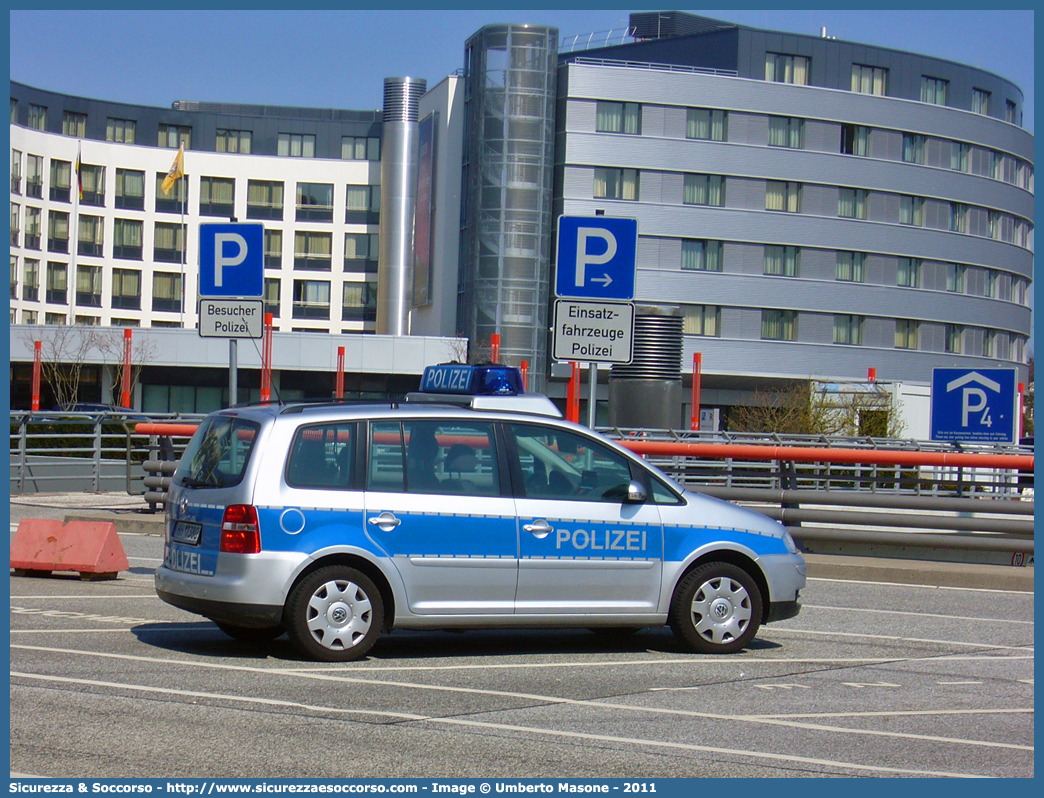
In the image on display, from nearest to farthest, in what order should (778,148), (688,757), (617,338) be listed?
1. (688,757)
2. (617,338)
3. (778,148)

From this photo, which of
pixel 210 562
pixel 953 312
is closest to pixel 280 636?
pixel 210 562

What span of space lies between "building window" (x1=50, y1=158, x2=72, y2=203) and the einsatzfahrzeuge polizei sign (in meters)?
65.4

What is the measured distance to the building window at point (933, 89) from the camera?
66.4m

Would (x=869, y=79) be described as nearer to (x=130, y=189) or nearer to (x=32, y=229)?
(x=130, y=189)

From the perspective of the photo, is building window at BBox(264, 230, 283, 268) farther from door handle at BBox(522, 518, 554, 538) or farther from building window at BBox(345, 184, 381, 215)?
door handle at BBox(522, 518, 554, 538)

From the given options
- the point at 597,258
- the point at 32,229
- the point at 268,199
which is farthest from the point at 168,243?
the point at 597,258

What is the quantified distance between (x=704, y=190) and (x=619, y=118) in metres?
5.35

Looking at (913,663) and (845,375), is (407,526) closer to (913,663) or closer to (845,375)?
(913,663)

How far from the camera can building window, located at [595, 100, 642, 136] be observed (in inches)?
2425

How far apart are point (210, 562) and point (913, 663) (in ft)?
15.2

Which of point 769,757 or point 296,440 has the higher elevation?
point 296,440

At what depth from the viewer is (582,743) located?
6254 mm

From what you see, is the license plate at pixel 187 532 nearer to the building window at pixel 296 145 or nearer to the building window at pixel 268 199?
the building window at pixel 268 199

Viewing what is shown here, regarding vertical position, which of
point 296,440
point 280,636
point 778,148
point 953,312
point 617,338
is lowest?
point 280,636
